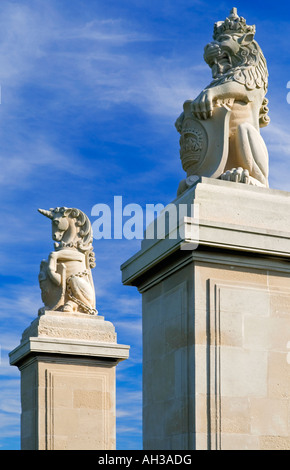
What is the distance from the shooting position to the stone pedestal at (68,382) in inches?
746

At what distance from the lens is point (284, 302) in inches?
408

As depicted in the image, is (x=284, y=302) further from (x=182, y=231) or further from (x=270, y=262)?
(x=182, y=231)

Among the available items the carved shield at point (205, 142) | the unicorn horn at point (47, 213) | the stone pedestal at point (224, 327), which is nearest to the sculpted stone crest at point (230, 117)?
the carved shield at point (205, 142)

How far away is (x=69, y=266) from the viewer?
2075 centimetres

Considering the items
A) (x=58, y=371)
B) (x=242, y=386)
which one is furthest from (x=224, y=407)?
(x=58, y=371)

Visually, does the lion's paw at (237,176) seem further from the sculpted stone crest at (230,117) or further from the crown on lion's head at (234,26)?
the crown on lion's head at (234,26)

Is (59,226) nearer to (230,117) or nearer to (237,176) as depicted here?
(230,117)

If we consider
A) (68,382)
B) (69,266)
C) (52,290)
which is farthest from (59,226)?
(68,382)

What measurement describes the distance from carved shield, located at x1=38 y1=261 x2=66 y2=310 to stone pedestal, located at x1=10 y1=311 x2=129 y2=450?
48 cm

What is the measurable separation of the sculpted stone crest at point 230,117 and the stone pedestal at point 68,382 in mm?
8809

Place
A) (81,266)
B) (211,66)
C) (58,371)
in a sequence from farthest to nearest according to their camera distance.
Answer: (81,266) → (58,371) → (211,66)

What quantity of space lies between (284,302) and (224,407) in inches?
62.9

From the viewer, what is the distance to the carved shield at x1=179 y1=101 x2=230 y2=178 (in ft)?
36.7

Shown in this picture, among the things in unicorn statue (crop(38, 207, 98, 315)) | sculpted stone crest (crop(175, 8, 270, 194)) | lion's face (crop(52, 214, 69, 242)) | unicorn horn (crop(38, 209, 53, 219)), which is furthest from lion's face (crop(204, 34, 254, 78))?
unicorn horn (crop(38, 209, 53, 219))
